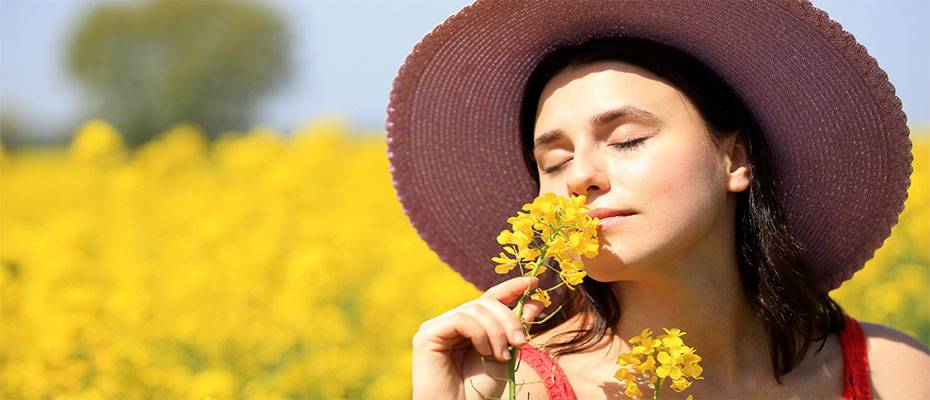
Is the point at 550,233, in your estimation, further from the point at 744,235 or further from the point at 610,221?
the point at 744,235

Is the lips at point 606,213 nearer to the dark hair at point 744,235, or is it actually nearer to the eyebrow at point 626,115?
the eyebrow at point 626,115

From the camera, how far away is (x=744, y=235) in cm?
212

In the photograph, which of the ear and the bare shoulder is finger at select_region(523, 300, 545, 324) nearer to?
the ear

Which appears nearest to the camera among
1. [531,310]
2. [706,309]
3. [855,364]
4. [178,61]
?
[531,310]

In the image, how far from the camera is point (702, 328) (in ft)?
6.79

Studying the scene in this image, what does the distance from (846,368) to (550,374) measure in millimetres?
633

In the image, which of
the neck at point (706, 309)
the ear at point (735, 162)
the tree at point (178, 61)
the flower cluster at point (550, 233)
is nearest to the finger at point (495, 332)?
the flower cluster at point (550, 233)

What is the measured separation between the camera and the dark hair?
201cm

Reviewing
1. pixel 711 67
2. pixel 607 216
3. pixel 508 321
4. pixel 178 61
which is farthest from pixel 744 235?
pixel 178 61

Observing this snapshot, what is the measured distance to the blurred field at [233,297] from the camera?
11.6ft

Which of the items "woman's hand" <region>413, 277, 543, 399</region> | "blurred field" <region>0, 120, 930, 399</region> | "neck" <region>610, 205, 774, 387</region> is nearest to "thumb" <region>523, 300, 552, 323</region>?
"woman's hand" <region>413, 277, 543, 399</region>

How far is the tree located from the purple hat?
31.6 metres

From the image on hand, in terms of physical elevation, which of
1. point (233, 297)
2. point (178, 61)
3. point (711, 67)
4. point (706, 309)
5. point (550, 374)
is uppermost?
point (178, 61)

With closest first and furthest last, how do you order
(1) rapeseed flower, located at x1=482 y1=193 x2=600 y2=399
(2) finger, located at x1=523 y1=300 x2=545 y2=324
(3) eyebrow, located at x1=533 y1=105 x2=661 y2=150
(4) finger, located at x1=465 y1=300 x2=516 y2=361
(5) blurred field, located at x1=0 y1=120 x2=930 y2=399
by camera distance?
(1) rapeseed flower, located at x1=482 y1=193 x2=600 y2=399
(4) finger, located at x1=465 y1=300 x2=516 y2=361
(2) finger, located at x1=523 y1=300 x2=545 y2=324
(3) eyebrow, located at x1=533 y1=105 x2=661 y2=150
(5) blurred field, located at x1=0 y1=120 x2=930 y2=399
